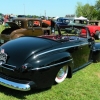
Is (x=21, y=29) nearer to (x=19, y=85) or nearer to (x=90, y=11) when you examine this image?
(x=19, y=85)

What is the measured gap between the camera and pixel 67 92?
417cm

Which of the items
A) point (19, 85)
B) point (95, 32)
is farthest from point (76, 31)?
point (95, 32)

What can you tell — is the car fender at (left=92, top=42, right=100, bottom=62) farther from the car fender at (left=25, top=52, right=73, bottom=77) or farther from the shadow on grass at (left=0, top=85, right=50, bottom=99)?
the shadow on grass at (left=0, top=85, right=50, bottom=99)

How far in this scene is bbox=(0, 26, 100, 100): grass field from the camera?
3.90 metres

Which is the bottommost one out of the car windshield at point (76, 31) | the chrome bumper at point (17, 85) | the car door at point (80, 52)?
the chrome bumper at point (17, 85)

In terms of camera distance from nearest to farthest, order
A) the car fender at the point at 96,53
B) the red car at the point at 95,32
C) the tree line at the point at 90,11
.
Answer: the car fender at the point at 96,53, the red car at the point at 95,32, the tree line at the point at 90,11

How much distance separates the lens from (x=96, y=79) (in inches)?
200

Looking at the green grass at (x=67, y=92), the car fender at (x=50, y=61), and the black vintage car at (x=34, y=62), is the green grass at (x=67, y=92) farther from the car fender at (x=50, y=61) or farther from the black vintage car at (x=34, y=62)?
the car fender at (x=50, y=61)

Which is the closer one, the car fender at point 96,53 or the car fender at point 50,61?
the car fender at point 50,61

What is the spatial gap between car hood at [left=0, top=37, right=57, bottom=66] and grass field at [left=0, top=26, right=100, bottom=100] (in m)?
0.65

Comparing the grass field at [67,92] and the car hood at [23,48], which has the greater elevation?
the car hood at [23,48]

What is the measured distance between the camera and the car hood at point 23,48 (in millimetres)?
3886

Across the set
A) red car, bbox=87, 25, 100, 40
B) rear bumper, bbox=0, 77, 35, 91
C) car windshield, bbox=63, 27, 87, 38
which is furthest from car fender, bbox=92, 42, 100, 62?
red car, bbox=87, 25, 100, 40

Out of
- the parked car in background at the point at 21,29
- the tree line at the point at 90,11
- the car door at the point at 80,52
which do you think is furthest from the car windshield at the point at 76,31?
the tree line at the point at 90,11
